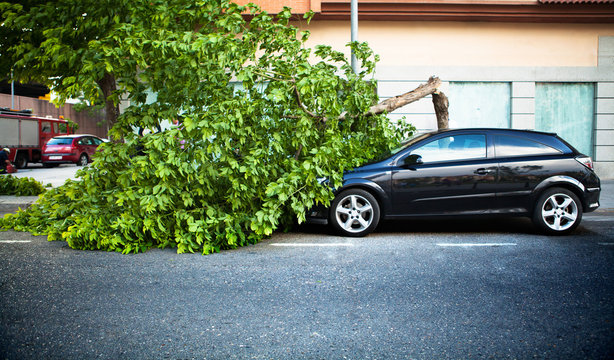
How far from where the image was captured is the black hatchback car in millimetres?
6570

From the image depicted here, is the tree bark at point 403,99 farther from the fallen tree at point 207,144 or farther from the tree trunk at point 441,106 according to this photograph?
the fallen tree at point 207,144

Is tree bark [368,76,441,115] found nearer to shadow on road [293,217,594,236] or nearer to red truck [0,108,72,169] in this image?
shadow on road [293,217,594,236]

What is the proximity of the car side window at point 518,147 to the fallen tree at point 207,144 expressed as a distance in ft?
5.04

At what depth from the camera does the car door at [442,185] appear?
6578 millimetres

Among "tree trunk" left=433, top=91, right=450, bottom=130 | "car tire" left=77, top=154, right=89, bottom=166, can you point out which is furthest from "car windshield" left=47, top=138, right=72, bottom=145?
"tree trunk" left=433, top=91, right=450, bottom=130

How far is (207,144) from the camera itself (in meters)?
6.04

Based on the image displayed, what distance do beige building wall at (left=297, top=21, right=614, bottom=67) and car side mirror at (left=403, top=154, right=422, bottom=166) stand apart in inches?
304

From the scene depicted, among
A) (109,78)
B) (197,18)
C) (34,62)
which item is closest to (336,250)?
(197,18)

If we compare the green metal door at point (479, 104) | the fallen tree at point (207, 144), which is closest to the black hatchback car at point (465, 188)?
the fallen tree at point (207, 144)

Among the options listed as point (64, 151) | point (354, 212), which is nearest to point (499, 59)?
point (354, 212)

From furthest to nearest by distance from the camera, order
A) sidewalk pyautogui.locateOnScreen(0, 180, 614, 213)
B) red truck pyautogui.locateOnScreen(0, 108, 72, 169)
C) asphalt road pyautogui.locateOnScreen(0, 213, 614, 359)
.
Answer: red truck pyautogui.locateOnScreen(0, 108, 72, 169) < sidewalk pyautogui.locateOnScreen(0, 180, 614, 213) < asphalt road pyautogui.locateOnScreen(0, 213, 614, 359)

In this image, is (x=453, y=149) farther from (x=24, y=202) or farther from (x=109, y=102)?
(x=24, y=202)

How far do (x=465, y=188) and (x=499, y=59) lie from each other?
28.7 ft

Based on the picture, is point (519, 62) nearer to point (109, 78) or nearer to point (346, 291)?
point (109, 78)
